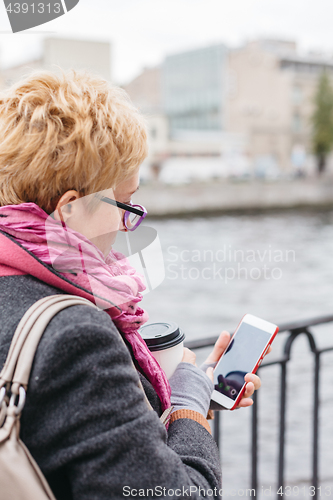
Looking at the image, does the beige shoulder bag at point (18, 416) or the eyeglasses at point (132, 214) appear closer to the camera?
the beige shoulder bag at point (18, 416)

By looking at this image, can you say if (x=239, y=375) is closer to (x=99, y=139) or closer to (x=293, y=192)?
(x=99, y=139)

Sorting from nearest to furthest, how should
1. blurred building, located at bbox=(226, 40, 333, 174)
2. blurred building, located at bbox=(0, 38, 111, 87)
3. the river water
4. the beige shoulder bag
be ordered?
the beige shoulder bag → the river water → blurred building, located at bbox=(0, 38, 111, 87) → blurred building, located at bbox=(226, 40, 333, 174)

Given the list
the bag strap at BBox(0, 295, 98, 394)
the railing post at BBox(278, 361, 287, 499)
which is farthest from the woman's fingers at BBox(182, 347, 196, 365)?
the railing post at BBox(278, 361, 287, 499)

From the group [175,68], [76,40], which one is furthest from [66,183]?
[175,68]

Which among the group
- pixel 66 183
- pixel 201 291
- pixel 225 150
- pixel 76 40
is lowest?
pixel 225 150

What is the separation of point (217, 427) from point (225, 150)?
46.6m

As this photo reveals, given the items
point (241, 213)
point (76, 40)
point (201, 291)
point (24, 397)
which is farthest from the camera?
point (76, 40)

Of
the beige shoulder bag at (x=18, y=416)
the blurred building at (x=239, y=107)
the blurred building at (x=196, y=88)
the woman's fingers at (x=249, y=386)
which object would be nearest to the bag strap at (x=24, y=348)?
the beige shoulder bag at (x=18, y=416)

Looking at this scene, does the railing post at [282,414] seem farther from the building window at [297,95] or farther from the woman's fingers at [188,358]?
the building window at [297,95]

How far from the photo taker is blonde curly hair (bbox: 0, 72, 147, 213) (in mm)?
986

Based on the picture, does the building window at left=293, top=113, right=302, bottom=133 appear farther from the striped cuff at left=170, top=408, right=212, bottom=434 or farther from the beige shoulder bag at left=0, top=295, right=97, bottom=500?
the beige shoulder bag at left=0, top=295, right=97, bottom=500

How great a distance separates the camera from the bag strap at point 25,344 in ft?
2.79

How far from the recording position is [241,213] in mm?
33406

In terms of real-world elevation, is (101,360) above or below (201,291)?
above
